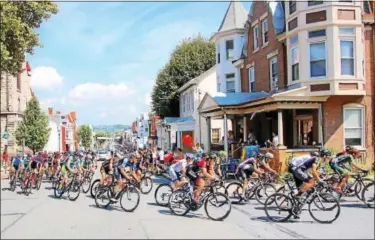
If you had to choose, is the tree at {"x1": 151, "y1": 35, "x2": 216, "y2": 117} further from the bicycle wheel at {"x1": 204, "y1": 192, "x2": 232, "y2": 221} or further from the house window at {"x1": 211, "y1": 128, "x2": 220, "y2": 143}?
the bicycle wheel at {"x1": 204, "y1": 192, "x2": 232, "y2": 221}

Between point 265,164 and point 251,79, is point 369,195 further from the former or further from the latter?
point 251,79

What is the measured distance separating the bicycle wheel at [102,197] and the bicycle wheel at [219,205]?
3.71m

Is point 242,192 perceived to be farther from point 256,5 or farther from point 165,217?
point 256,5

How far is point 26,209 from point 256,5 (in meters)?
19.1

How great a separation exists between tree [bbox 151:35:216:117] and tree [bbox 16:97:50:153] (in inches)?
483

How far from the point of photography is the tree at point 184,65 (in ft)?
153

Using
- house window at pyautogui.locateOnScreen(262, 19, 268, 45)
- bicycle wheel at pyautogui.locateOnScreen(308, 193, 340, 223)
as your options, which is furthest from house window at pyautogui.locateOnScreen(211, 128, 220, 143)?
bicycle wheel at pyautogui.locateOnScreen(308, 193, 340, 223)

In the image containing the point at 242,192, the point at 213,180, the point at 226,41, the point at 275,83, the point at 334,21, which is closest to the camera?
the point at 213,180

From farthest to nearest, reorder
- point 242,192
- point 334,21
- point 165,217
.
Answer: point 334,21 → point 242,192 → point 165,217

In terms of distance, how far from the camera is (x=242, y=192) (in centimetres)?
1475

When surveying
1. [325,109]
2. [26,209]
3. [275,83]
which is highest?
[275,83]

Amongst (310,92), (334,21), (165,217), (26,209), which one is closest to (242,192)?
(165,217)

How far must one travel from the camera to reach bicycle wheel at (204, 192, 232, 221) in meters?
11.8

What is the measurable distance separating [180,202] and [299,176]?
3.29 metres
